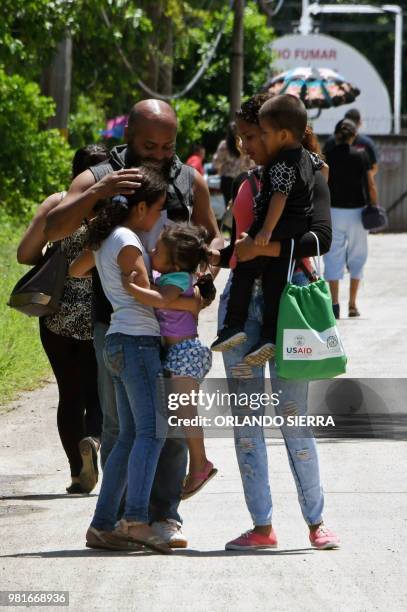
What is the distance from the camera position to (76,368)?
7809 millimetres

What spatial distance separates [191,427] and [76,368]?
1.78 m

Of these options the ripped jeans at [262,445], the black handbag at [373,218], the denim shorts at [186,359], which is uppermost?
the denim shorts at [186,359]

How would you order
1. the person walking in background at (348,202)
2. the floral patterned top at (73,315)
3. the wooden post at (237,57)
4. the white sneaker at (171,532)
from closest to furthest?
1. the white sneaker at (171,532)
2. the floral patterned top at (73,315)
3. the person walking in background at (348,202)
4. the wooden post at (237,57)

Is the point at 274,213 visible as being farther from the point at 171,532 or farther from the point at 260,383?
the point at 171,532

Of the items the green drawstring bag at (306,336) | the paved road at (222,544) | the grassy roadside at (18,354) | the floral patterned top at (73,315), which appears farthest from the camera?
the grassy roadside at (18,354)

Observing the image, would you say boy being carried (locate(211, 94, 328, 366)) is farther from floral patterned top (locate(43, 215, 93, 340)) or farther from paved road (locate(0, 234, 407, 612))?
floral patterned top (locate(43, 215, 93, 340))

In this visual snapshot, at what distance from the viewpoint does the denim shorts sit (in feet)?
19.6

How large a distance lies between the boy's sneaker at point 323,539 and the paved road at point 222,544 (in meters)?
0.03

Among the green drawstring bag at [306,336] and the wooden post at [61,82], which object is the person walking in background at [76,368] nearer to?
the green drawstring bag at [306,336]

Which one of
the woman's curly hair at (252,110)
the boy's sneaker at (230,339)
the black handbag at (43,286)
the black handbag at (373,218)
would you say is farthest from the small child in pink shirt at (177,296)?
the black handbag at (373,218)

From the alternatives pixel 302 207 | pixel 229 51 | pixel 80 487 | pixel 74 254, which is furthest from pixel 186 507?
pixel 229 51

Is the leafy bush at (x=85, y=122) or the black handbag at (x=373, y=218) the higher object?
the black handbag at (x=373, y=218)

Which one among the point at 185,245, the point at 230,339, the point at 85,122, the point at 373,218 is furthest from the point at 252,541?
the point at 85,122

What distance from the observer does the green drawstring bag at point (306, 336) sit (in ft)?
19.2
